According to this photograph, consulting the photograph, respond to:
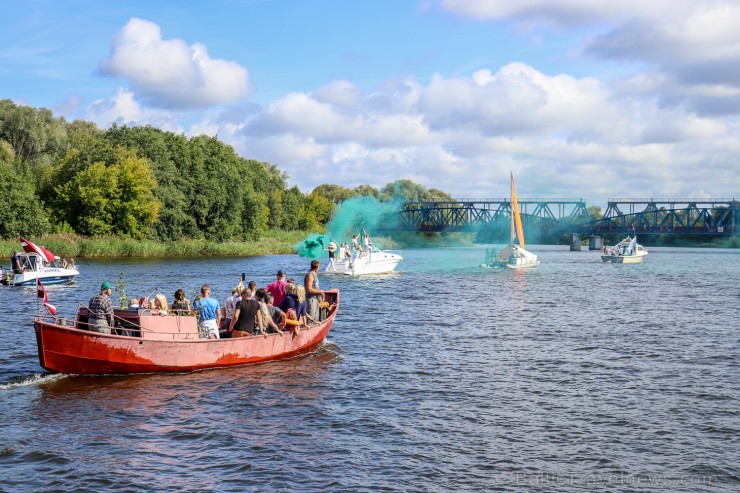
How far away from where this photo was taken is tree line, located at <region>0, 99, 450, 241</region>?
3669 inches

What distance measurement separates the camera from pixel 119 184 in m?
96.9

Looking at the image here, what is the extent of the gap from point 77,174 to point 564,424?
298ft

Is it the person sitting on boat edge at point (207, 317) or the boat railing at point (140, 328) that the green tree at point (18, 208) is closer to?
the boat railing at point (140, 328)

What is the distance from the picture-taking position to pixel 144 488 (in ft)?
43.6

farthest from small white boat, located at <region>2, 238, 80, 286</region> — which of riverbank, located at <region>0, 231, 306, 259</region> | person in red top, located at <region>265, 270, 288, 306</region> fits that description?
person in red top, located at <region>265, 270, 288, 306</region>

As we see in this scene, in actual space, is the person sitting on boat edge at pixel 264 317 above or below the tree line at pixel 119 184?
below

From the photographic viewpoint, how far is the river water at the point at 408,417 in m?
14.0

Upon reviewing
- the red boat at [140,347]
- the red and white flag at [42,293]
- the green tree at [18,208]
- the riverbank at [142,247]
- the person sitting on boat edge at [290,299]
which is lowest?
the red boat at [140,347]

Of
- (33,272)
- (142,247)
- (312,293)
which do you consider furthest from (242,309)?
(142,247)

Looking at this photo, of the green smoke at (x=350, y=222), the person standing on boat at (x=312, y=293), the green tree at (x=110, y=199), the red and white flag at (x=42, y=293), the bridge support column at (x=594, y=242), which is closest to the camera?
the red and white flag at (x=42, y=293)

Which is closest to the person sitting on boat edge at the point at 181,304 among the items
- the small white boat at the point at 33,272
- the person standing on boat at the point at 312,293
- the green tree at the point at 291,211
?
the person standing on boat at the point at 312,293

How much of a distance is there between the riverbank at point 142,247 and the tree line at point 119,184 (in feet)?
7.91

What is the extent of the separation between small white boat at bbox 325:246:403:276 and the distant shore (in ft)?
108

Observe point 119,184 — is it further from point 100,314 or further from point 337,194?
point 337,194
